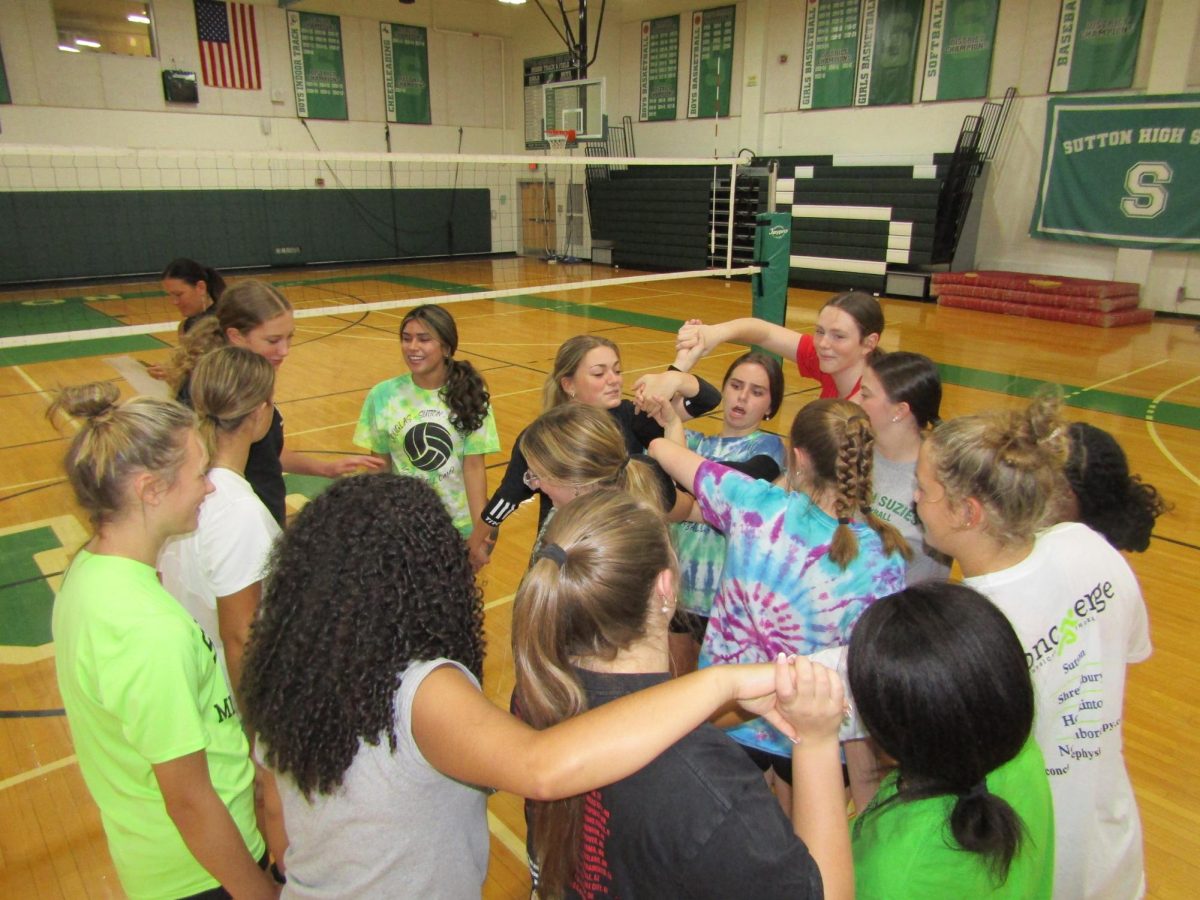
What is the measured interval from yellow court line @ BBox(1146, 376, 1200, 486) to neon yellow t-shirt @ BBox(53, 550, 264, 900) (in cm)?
636

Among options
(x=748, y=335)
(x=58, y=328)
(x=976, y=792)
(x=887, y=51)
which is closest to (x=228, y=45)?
(x=58, y=328)

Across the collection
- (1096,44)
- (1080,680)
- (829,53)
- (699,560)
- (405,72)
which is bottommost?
(699,560)

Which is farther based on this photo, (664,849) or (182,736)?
(182,736)

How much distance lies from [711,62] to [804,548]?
1686cm

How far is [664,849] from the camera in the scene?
1037 mm

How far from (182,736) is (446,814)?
0.51 metres

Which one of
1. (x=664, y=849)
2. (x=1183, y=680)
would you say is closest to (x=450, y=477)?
(x=664, y=849)

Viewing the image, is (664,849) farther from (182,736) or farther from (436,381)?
(436,381)

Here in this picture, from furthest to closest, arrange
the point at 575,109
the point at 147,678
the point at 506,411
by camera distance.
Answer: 1. the point at 575,109
2. the point at 506,411
3. the point at 147,678

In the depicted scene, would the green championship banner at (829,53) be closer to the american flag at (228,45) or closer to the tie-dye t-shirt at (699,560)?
the american flag at (228,45)

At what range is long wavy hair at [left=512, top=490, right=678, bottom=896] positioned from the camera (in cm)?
122

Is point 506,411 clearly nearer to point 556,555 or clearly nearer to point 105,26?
point 556,555

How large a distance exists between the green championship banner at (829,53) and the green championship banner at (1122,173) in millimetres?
3719

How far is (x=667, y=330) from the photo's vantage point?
35.7 feet
